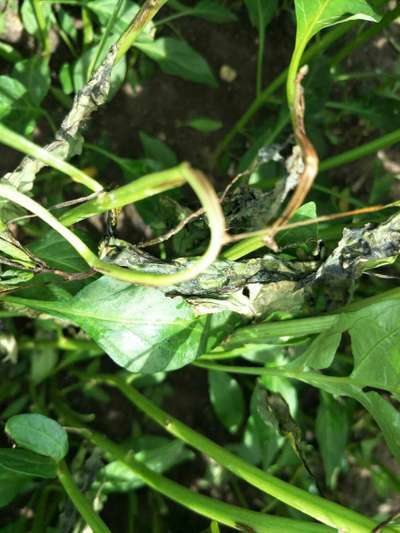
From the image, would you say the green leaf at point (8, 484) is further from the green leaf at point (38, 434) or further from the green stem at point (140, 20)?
the green stem at point (140, 20)

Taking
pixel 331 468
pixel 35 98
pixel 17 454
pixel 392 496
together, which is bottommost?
pixel 392 496

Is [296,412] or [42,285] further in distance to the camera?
[296,412]

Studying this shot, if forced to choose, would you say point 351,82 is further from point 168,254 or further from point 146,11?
point 146,11

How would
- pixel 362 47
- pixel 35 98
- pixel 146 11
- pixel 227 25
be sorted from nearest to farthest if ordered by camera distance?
pixel 146 11, pixel 35 98, pixel 227 25, pixel 362 47

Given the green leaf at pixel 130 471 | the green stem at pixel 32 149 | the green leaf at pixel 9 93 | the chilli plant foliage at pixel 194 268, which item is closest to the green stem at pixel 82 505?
the chilli plant foliage at pixel 194 268

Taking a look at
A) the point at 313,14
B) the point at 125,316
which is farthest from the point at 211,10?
the point at 125,316

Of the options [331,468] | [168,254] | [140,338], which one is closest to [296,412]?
[331,468]

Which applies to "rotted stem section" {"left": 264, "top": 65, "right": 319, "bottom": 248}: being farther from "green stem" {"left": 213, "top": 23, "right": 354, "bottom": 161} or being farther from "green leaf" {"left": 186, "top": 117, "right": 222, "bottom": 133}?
"green leaf" {"left": 186, "top": 117, "right": 222, "bottom": 133}

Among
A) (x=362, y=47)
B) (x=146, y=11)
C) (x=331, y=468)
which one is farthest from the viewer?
(x=362, y=47)

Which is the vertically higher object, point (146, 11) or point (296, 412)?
point (146, 11)

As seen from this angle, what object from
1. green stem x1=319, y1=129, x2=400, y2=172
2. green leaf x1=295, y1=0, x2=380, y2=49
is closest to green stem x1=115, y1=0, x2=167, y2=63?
green leaf x1=295, y1=0, x2=380, y2=49
